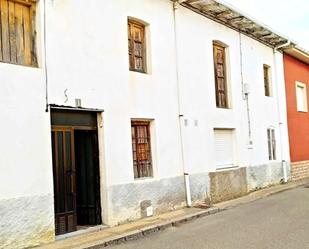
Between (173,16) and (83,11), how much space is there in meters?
3.49

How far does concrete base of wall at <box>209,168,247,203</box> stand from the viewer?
527 inches

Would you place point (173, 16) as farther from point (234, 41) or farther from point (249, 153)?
point (249, 153)

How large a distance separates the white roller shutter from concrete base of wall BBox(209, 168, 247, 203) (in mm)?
336

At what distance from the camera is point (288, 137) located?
19438 millimetres

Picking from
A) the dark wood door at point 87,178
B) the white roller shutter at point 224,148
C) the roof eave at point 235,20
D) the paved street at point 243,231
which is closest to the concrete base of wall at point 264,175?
the white roller shutter at point 224,148

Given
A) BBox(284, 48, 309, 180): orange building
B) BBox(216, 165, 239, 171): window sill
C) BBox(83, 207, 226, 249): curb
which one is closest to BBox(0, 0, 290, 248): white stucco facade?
BBox(216, 165, 239, 171): window sill

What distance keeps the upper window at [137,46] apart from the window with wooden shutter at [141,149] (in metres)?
1.40

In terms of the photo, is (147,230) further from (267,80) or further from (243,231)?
(267,80)

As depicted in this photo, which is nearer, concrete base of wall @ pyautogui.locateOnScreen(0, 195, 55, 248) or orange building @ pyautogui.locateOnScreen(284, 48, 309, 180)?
concrete base of wall @ pyautogui.locateOnScreen(0, 195, 55, 248)

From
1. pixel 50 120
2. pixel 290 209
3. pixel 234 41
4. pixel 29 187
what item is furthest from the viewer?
pixel 234 41

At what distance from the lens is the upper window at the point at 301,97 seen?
21.2m

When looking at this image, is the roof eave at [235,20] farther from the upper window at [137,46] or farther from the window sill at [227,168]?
the window sill at [227,168]

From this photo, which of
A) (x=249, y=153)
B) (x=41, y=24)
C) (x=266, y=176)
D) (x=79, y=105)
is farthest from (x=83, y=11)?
(x=266, y=176)

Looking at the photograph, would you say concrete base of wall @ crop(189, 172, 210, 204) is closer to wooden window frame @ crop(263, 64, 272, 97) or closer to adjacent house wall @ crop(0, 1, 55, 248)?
adjacent house wall @ crop(0, 1, 55, 248)
